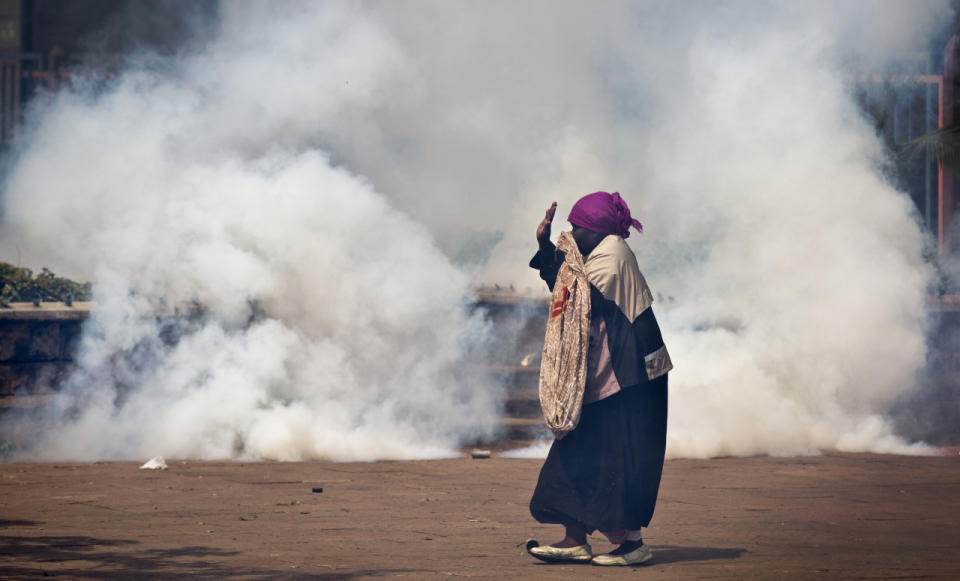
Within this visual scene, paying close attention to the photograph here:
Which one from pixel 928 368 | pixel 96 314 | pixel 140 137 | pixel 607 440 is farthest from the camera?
pixel 928 368

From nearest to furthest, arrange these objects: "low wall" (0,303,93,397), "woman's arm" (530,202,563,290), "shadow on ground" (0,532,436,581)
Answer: "shadow on ground" (0,532,436,581) < "woman's arm" (530,202,563,290) < "low wall" (0,303,93,397)

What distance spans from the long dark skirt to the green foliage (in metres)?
9.81

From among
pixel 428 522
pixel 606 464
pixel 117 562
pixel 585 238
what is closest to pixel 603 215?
pixel 585 238

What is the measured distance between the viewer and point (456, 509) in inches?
326

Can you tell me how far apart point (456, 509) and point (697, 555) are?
2121mm

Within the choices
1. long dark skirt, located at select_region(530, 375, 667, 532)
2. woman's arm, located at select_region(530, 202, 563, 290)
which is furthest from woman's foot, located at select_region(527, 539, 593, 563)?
woman's arm, located at select_region(530, 202, 563, 290)

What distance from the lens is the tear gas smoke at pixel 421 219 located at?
12281 millimetres

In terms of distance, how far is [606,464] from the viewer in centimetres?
650

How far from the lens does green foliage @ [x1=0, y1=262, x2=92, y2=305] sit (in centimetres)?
1511

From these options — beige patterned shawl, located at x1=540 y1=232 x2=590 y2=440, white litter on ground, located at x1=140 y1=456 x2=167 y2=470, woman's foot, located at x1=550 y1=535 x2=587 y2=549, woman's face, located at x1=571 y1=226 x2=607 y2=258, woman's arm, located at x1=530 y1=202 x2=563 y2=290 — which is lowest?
woman's foot, located at x1=550 y1=535 x2=587 y2=549

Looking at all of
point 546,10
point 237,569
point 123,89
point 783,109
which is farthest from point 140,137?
point 237,569

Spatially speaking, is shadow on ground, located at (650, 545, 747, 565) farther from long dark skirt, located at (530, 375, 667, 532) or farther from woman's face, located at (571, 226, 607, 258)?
woman's face, located at (571, 226, 607, 258)

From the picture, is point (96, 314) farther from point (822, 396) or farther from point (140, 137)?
point (822, 396)

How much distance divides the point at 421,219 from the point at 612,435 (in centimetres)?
1026
